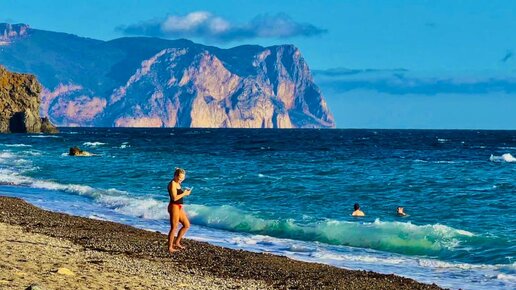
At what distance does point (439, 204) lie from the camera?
3197cm

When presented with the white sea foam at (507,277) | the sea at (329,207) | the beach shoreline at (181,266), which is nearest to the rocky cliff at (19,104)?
the sea at (329,207)

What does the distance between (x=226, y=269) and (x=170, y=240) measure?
7.80ft

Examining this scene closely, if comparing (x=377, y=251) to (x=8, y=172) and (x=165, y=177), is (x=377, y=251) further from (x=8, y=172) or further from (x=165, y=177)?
(x=8, y=172)

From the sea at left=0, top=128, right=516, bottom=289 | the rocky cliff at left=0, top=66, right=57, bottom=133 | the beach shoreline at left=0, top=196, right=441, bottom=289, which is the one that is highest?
the rocky cliff at left=0, top=66, right=57, bottom=133

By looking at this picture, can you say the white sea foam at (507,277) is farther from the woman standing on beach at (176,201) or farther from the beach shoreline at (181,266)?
the woman standing on beach at (176,201)

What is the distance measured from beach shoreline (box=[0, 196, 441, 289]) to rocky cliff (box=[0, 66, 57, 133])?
144571 millimetres

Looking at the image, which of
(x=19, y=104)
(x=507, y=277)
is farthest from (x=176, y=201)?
(x=19, y=104)

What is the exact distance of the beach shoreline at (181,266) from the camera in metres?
13.2

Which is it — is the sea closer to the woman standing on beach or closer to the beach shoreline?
the beach shoreline

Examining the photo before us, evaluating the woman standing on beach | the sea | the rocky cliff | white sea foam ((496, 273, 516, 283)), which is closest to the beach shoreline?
the woman standing on beach

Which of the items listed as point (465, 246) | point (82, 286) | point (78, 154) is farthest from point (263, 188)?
point (78, 154)

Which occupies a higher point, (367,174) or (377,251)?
(367,174)

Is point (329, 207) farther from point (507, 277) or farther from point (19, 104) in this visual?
point (19, 104)

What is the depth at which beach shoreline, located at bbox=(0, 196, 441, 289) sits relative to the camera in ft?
43.3
